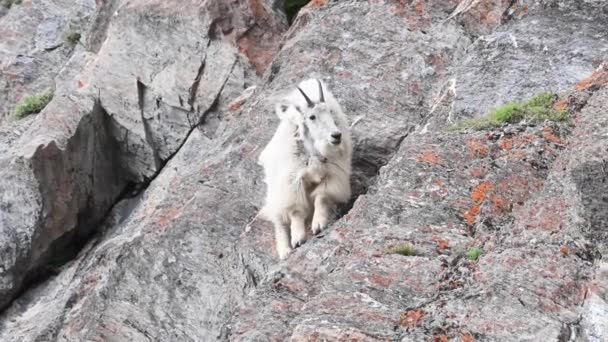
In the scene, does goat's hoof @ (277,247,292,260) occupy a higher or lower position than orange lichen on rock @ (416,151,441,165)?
lower

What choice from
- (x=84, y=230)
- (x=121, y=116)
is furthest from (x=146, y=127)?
(x=84, y=230)

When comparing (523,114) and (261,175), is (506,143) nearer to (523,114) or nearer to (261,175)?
(523,114)

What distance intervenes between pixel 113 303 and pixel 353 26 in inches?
243

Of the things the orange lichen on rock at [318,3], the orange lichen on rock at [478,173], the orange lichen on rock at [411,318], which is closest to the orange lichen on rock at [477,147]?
the orange lichen on rock at [478,173]

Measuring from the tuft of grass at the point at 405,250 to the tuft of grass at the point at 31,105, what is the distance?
13.2m

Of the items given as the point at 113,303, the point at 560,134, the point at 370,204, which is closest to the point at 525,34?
the point at 560,134

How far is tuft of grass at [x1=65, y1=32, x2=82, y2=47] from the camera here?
22.5 metres

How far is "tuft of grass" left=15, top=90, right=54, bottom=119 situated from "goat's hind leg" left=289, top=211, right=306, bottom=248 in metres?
10.6

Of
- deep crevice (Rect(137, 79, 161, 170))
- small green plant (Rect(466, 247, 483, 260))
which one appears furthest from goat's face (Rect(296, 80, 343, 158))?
deep crevice (Rect(137, 79, 161, 170))

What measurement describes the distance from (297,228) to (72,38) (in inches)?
521

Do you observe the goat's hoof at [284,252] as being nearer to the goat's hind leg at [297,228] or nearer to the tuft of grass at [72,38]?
the goat's hind leg at [297,228]

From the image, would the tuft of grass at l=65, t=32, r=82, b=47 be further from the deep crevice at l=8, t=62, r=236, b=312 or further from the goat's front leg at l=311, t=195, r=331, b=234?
the goat's front leg at l=311, t=195, r=331, b=234

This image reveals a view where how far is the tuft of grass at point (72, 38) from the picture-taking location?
2253 cm

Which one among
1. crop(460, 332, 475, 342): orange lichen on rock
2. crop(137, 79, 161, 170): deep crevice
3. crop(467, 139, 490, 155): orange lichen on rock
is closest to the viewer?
crop(460, 332, 475, 342): orange lichen on rock
